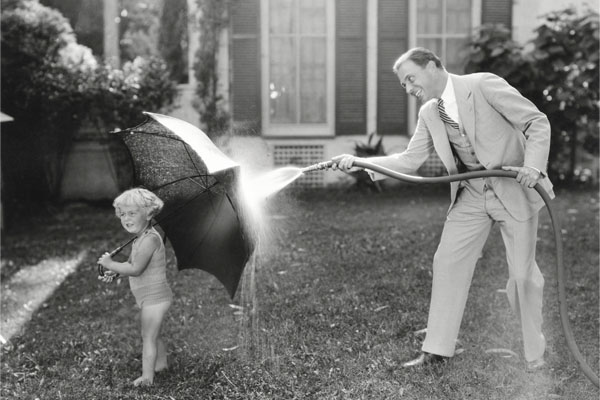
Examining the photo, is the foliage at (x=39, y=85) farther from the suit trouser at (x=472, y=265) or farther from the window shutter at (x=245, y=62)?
the suit trouser at (x=472, y=265)

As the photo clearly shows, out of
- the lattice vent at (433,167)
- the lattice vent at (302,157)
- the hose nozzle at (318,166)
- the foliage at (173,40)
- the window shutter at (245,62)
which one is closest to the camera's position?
the hose nozzle at (318,166)

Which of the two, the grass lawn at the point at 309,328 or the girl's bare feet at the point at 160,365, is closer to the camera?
the grass lawn at the point at 309,328

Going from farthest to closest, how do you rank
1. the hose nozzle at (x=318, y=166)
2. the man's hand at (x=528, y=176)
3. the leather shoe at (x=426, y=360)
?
the leather shoe at (x=426, y=360), the hose nozzle at (x=318, y=166), the man's hand at (x=528, y=176)

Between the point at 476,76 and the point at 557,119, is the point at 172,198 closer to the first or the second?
the point at 476,76

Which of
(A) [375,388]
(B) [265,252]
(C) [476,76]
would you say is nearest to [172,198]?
Answer: (A) [375,388]

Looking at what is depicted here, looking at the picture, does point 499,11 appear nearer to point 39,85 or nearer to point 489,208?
point 39,85

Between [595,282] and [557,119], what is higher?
[557,119]

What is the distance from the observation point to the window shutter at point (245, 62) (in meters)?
12.2

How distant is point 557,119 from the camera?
11781 mm

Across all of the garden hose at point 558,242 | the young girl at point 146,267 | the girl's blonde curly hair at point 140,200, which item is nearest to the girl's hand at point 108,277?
the young girl at point 146,267

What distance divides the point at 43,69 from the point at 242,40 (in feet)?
10.8

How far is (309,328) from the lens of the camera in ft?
17.3

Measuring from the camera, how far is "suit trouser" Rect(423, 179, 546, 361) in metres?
4.32

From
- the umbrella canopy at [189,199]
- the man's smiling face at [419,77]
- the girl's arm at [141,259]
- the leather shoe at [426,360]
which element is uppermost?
the man's smiling face at [419,77]
